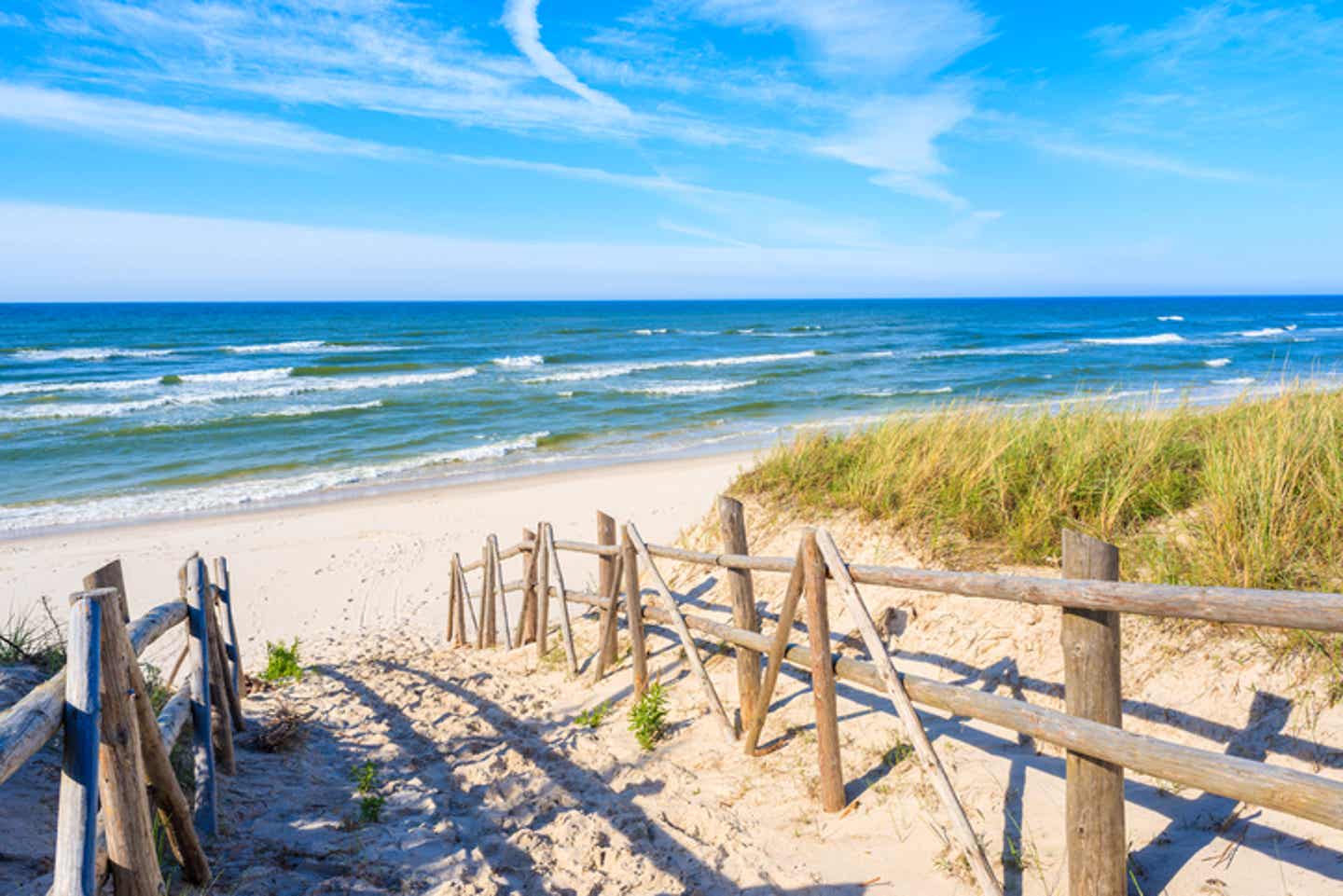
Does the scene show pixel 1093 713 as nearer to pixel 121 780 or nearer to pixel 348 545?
pixel 121 780

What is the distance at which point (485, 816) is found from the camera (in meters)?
4.73

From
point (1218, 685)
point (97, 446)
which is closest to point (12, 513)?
point (97, 446)

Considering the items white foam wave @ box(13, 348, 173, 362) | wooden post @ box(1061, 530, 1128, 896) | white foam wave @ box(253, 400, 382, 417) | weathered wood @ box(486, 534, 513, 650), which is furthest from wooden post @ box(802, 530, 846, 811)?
white foam wave @ box(13, 348, 173, 362)

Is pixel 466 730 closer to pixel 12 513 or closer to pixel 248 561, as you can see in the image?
pixel 248 561

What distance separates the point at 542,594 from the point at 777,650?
3977mm

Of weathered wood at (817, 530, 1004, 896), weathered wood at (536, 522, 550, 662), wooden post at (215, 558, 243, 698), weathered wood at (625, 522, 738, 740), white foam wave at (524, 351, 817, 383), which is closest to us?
weathered wood at (817, 530, 1004, 896)

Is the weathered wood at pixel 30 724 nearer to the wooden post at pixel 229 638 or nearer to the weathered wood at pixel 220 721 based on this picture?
the weathered wood at pixel 220 721

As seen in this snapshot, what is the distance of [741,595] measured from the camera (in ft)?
17.3

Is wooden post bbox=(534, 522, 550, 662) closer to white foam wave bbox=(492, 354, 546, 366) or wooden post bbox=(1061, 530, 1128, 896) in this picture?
wooden post bbox=(1061, 530, 1128, 896)

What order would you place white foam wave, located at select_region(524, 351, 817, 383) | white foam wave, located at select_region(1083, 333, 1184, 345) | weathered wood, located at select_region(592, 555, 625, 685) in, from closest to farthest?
weathered wood, located at select_region(592, 555, 625, 685) < white foam wave, located at select_region(524, 351, 817, 383) < white foam wave, located at select_region(1083, 333, 1184, 345)

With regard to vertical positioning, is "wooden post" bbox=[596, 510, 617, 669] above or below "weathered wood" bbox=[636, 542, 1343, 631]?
below

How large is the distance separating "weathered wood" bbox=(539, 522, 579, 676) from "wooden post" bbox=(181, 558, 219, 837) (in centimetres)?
329

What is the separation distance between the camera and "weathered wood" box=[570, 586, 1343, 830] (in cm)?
252

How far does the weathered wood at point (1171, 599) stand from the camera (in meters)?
2.66
